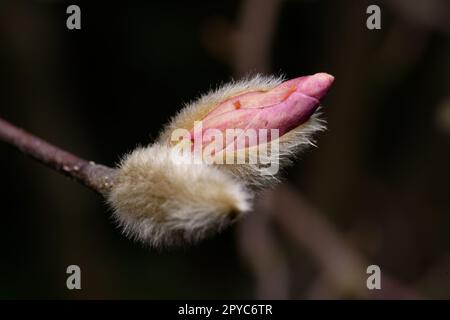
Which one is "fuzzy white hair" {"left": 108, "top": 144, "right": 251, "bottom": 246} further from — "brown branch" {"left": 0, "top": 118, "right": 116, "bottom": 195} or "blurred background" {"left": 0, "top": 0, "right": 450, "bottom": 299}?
"blurred background" {"left": 0, "top": 0, "right": 450, "bottom": 299}

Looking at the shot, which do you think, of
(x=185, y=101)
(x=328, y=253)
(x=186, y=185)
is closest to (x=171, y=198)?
(x=186, y=185)

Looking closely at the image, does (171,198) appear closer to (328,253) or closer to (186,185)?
(186,185)

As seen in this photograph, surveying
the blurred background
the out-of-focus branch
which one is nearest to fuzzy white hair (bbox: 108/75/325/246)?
the out-of-focus branch

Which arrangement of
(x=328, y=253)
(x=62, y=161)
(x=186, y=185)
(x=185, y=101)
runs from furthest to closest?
(x=185, y=101) < (x=328, y=253) < (x=62, y=161) < (x=186, y=185)

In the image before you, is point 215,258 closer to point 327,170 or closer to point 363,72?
point 327,170

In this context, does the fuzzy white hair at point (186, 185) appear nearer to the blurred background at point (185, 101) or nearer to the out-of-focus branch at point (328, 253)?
the out-of-focus branch at point (328, 253)
